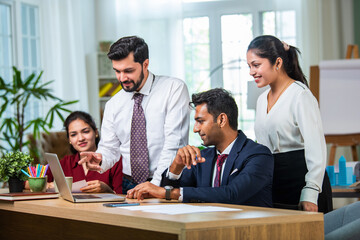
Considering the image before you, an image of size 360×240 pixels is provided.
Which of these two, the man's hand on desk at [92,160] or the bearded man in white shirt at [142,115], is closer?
the man's hand on desk at [92,160]

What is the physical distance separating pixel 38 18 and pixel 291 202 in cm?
542

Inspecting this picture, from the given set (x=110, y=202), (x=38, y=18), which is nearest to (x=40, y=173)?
(x=110, y=202)

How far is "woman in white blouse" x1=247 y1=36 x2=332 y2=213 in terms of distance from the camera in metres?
2.44

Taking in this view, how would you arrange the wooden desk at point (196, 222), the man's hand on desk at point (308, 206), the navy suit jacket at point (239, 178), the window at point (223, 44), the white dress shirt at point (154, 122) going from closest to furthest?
1. the wooden desk at point (196, 222)
2. the navy suit jacket at point (239, 178)
3. the man's hand on desk at point (308, 206)
4. the white dress shirt at point (154, 122)
5. the window at point (223, 44)

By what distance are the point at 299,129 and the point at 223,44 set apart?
4.92 m

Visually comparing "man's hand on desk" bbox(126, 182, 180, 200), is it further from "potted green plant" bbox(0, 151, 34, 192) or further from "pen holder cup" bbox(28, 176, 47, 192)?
"potted green plant" bbox(0, 151, 34, 192)

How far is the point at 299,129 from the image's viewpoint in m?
2.52

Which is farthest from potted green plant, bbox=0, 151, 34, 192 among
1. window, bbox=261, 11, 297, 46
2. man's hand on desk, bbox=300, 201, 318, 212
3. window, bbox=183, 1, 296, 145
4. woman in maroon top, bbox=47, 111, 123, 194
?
window, bbox=261, 11, 297, 46

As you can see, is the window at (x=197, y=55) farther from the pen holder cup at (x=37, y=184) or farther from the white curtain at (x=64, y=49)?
the pen holder cup at (x=37, y=184)

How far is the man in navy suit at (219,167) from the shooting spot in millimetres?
2230

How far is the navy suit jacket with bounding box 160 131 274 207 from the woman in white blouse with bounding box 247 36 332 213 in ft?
0.64

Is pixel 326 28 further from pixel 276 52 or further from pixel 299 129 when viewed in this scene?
pixel 299 129

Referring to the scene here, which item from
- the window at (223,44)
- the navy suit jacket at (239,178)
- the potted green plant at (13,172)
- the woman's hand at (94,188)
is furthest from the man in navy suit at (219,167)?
the window at (223,44)

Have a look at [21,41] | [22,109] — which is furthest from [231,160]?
[21,41]
